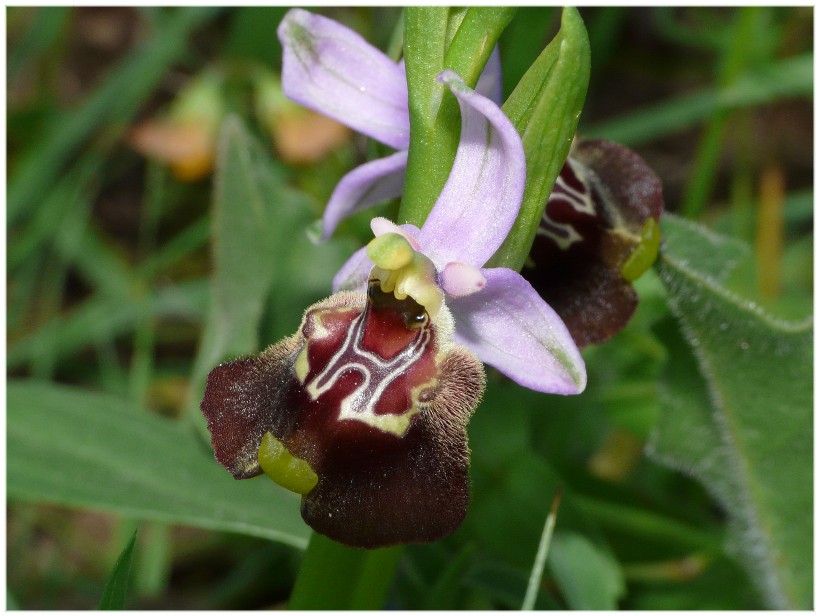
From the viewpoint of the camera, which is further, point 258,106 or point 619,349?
point 258,106

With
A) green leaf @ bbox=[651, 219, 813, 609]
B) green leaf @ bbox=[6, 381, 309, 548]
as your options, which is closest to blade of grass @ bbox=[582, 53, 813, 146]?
green leaf @ bbox=[651, 219, 813, 609]

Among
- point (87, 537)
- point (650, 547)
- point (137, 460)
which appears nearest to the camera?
point (137, 460)

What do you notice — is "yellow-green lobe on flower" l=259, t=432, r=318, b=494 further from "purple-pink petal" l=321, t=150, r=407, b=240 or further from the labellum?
"purple-pink petal" l=321, t=150, r=407, b=240

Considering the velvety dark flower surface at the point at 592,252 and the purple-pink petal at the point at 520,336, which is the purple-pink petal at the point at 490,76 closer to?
the velvety dark flower surface at the point at 592,252

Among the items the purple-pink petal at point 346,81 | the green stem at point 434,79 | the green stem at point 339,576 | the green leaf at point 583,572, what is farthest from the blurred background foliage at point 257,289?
the green stem at point 434,79

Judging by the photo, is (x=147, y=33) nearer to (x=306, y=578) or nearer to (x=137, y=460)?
(x=137, y=460)

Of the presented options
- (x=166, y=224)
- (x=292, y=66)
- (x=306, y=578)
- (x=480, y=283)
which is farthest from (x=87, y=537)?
(x=480, y=283)
